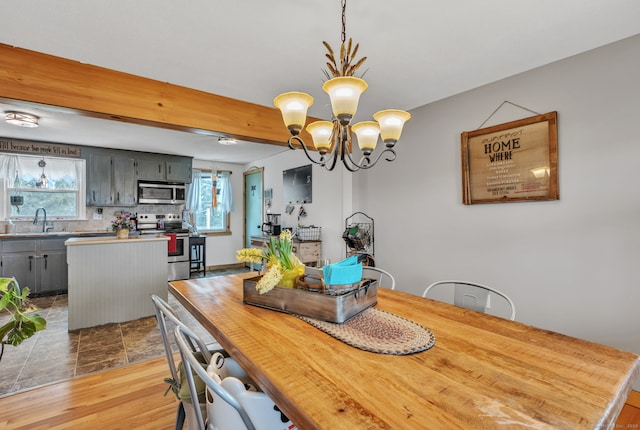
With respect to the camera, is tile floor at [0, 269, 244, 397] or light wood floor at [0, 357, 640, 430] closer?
light wood floor at [0, 357, 640, 430]

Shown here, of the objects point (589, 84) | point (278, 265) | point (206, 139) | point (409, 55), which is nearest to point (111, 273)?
point (206, 139)

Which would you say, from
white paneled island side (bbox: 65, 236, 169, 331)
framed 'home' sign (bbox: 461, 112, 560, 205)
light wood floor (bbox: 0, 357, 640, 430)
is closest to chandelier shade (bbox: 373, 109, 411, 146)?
framed 'home' sign (bbox: 461, 112, 560, 205)

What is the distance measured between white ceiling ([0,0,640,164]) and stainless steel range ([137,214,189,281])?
3.18 metres

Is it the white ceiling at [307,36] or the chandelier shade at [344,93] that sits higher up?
the white ceiling at [307,36]

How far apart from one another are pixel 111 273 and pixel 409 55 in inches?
141

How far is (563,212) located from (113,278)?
421 cm

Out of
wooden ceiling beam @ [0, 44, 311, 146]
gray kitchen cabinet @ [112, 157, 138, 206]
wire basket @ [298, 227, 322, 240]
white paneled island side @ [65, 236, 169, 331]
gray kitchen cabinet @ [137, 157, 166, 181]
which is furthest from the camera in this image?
gray kitchen cabinet @ [137, 157, 166, 181]

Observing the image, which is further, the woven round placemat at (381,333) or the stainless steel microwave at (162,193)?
the stainless steel microwave at (162,193)

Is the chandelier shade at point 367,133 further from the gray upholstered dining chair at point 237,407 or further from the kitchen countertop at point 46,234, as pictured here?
the kitchen countertop at point 46,234

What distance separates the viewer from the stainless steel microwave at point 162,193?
541 centimetres

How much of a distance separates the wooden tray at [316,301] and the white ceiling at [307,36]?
1.47m

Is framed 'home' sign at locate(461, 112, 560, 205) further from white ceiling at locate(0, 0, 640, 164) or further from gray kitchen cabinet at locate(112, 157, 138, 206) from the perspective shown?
gray kitchen cabinet at locate(112, 157, 138, 206)

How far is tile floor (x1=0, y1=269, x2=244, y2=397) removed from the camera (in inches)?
90.7

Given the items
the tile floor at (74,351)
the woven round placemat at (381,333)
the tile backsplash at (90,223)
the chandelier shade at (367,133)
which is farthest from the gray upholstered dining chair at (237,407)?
the tile backsplash at (90,223)
